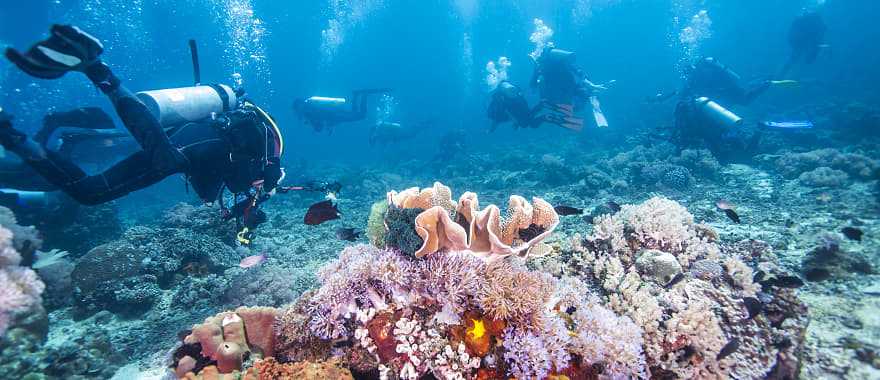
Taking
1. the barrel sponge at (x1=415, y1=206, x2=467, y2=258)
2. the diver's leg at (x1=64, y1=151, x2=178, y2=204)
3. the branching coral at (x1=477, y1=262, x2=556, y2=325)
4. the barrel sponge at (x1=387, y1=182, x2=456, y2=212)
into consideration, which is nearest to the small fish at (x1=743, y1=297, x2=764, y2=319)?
the branching coral at (x1=477, y1=262, x2=556, y2=325)

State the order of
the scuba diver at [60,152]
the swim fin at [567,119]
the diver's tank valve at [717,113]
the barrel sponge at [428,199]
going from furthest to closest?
the swim fin at [567,119]
the diver's tank valve at [717,113]
the scuba diver at [60,152]
the barrel sponge at [428,199]

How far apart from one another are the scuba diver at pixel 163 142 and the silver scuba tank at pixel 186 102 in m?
0.01

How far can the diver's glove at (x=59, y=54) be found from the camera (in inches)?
141

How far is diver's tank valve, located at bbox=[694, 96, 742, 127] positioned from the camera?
10.9m

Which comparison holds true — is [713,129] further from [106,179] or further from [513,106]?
[106,179]

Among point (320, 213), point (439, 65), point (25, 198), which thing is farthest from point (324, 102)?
point (439, 65)

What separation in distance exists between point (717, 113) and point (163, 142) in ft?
48.0

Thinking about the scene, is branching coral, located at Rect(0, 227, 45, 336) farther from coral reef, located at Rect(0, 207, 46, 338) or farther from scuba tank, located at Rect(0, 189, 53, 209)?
scuba tank, located at Rect(0, 189, 53, 209)

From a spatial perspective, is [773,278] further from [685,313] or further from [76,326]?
[76,326]

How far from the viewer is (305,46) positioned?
7612 centimetres

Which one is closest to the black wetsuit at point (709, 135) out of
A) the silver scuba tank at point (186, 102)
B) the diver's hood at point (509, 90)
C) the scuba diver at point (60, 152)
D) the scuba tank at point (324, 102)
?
the diver's hood at point (509, 90)

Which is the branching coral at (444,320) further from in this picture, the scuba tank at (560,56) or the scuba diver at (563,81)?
the scuba tank at (560,56)

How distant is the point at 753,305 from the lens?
306cm

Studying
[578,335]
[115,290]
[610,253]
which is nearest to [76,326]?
[115,290]
